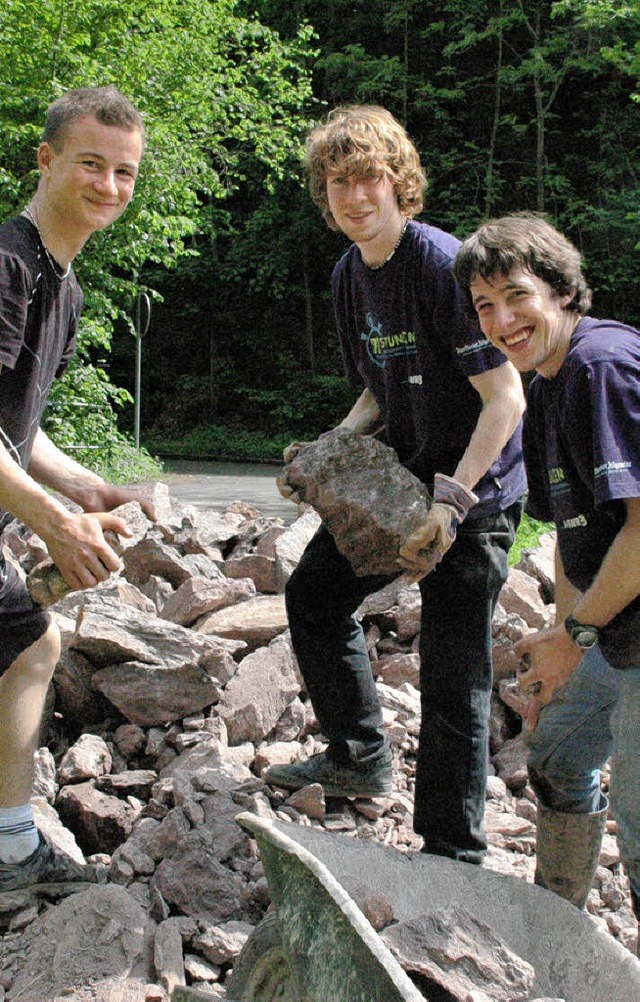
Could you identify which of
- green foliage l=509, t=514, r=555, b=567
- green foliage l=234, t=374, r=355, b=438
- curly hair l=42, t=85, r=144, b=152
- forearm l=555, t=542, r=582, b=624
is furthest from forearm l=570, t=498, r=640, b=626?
green foliage l=234, t=374, r=355, b=438

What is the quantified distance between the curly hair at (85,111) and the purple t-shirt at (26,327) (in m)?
0.28

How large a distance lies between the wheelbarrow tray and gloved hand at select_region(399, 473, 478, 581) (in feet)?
2.56

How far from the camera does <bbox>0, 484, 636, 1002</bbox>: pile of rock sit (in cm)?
Answer: 259

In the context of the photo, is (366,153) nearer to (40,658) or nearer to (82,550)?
(82,550)

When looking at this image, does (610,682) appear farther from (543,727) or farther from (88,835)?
(88,835)

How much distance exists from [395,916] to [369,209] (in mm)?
1887

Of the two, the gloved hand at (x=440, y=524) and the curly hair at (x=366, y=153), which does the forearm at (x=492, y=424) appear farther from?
the curly hair at (x=366, y=153)

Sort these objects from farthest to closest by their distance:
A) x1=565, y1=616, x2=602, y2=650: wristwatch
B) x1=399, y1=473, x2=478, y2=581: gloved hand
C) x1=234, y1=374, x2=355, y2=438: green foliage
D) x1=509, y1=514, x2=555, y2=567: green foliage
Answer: x1=234, y1=374, x2=355, y2=438: green foliage → x1=509, y1=514, x2=555, y2=567: green foliage → x1=399, y1=473, x2=478, y2=581: gloved hand → x1=565, y1=616, x2=602, y2=650: wristwatch

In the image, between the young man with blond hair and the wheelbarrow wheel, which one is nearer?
the wheelbarrow wheel

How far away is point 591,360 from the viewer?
219 cm

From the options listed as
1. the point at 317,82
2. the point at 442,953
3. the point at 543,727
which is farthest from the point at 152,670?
the point at 317,82

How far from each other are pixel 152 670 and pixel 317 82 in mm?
22417

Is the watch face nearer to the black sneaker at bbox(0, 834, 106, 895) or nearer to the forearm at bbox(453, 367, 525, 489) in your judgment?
the forearm at bbox(453, 367, 525, 489)

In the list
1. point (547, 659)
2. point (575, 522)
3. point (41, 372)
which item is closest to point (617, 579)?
point (575, 522)
